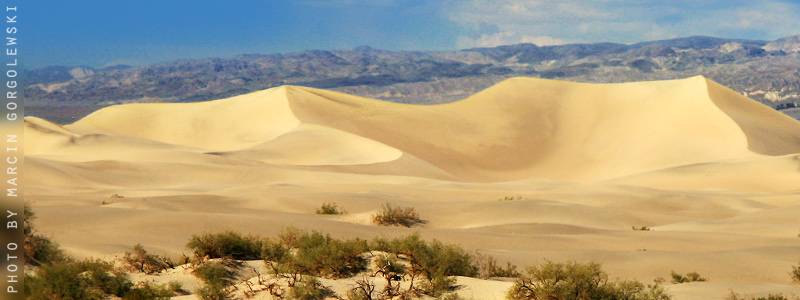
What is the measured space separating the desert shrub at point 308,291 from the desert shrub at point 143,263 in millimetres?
2665

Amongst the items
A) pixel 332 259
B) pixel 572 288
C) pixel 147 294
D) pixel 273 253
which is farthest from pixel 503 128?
pixel 147 294

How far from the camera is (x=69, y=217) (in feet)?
45.0

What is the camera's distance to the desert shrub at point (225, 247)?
31.3 feet

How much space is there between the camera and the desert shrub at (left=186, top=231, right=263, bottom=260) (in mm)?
9539

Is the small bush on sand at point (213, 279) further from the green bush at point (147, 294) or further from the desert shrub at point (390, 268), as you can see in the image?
the desert shrub at point (390, 268)

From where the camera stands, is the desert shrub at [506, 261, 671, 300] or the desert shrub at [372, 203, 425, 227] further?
the desert shrub at [372, 203, 425, 227]

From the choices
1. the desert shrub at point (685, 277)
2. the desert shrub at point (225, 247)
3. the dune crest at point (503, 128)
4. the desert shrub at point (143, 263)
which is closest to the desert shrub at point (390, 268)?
the desert shrub at point (225, 247)

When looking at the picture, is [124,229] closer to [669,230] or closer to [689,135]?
[669,230]

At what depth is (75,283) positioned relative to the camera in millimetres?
7379

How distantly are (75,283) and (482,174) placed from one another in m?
39.6

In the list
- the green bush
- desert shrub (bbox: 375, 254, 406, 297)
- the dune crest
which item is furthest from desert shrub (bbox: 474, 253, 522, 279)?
the dune crest

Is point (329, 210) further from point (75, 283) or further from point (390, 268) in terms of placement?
point (75, 283)

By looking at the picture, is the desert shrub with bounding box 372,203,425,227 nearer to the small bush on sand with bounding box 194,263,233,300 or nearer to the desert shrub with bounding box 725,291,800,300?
the small bush on sand with bounding box 194,263,233,300

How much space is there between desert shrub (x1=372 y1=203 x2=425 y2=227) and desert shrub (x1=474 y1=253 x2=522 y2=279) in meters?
5.80
